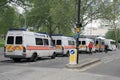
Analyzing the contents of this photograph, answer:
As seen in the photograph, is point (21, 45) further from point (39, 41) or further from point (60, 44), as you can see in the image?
point (60, 44)

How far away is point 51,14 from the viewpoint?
59.8 metres

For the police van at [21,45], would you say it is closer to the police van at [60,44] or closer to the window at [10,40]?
the window at [10,40]

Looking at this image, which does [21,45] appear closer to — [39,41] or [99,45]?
[39,41]

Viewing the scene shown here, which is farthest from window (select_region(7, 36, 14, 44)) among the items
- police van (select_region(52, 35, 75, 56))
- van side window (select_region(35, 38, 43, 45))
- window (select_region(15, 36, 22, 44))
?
police van (select_region(52, 35, 75, 56))

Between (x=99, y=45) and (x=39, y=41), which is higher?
(x=99, y=45)

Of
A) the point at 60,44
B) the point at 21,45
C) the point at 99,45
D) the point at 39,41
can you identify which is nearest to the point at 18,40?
the point at 21,45

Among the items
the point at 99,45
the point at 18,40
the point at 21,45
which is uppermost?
the point at 99,45

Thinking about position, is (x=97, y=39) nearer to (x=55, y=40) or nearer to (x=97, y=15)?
(x=97, y=15)

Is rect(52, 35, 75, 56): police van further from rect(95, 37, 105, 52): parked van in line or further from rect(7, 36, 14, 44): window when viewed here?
rect(95, 37, 105, 52): parked van in line

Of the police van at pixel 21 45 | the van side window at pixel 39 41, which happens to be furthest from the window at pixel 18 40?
the van side window at pixel 39 41

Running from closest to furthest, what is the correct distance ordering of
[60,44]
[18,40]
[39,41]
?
[18,40] → [39,41] → [60,44]

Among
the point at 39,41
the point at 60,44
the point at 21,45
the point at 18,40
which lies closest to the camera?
the point at 21,45

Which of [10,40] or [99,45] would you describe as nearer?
[10,40]

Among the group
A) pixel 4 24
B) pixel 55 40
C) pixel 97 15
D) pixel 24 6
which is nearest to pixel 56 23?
pixel 97 15
